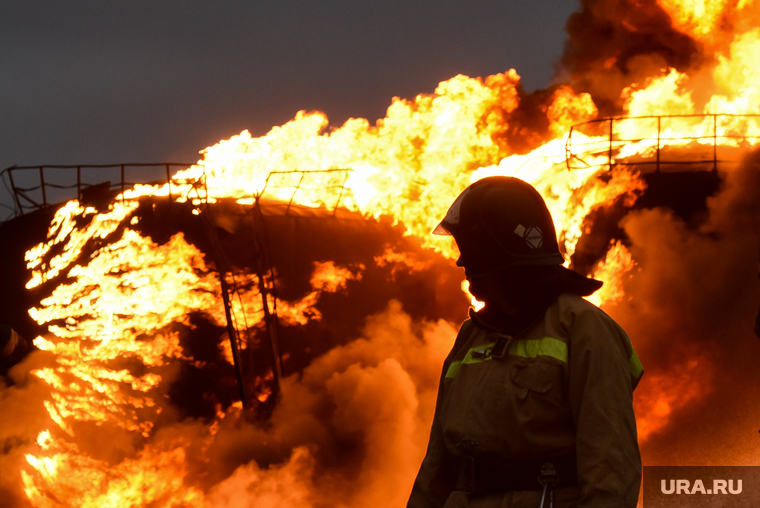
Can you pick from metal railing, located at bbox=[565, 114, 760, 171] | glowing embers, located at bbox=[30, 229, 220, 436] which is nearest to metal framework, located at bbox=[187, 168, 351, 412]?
glowing embers, located at bbox=[30, 229, 220, 436]

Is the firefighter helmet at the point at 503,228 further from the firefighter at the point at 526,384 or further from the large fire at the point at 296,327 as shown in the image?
the large fire at the point at 296,327

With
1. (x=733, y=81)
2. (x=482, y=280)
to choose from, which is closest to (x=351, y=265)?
(x=733, y=81)

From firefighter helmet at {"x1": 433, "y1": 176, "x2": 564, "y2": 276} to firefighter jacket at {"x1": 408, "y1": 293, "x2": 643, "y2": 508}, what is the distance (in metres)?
0.24

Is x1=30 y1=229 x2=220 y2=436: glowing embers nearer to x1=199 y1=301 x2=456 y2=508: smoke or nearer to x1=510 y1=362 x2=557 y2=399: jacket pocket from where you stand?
x1=199 y1=301 x2=456 y2=508: smoke

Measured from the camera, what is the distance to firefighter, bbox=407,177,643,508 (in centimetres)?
263

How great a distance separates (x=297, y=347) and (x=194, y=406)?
6.62 ft

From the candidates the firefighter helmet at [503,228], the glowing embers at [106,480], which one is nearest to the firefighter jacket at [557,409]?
the firefighter helmet at [503,228]

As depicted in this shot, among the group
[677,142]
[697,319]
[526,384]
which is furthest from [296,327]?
[526,384]

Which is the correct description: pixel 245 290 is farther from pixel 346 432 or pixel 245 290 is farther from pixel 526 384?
pixel 526 384

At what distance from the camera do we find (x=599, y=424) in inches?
102

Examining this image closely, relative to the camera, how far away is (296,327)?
13.1 m

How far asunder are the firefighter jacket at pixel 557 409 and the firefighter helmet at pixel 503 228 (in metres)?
0.24

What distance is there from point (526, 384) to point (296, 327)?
34.4 ft

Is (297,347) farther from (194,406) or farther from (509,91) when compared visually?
(509,91)
